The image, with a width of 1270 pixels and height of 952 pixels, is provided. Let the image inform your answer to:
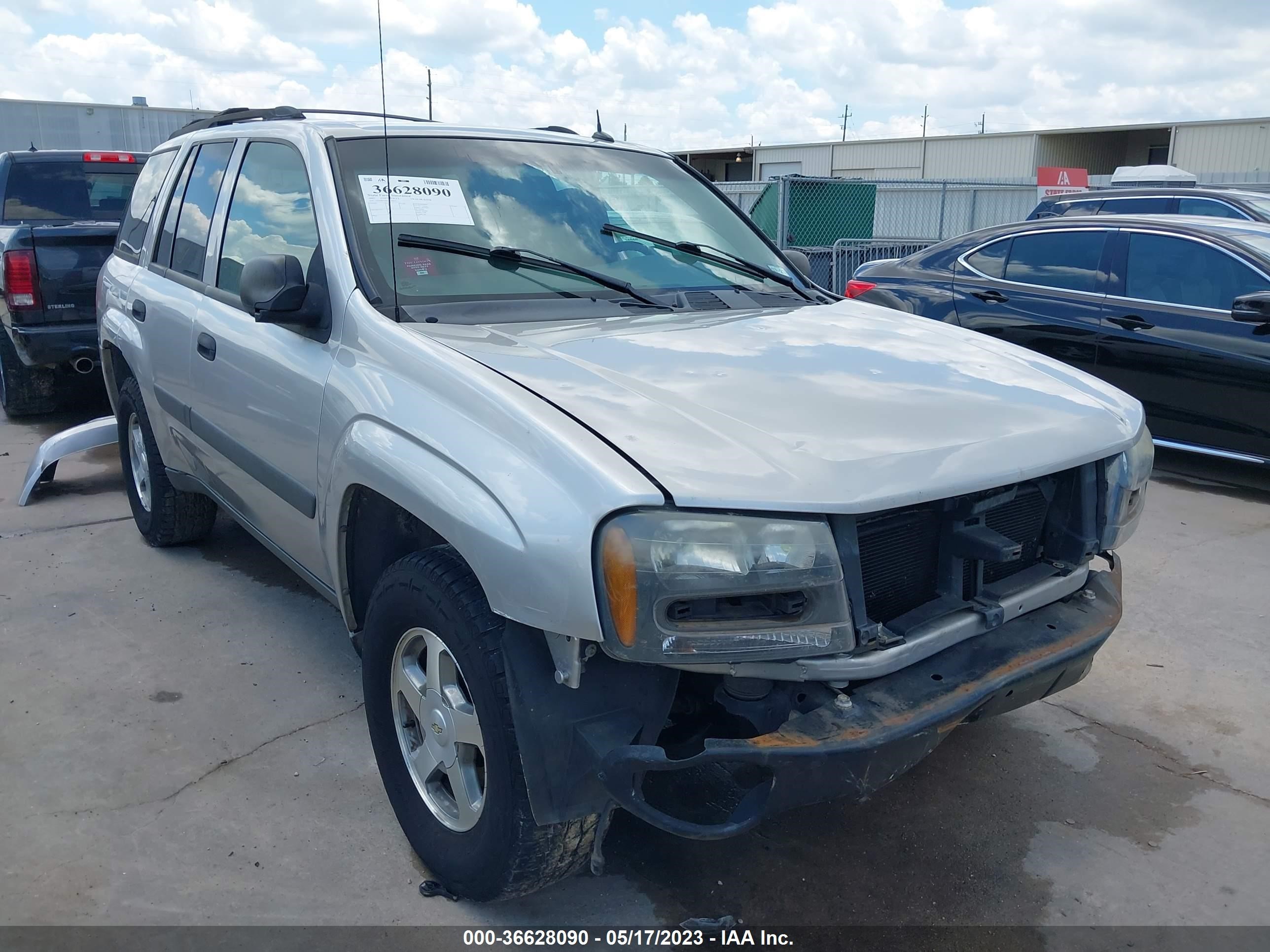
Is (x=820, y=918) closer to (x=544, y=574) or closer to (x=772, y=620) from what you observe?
(x=772, y=620)

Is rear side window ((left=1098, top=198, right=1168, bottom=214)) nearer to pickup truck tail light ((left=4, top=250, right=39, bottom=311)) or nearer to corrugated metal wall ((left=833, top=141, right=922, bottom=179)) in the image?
pickup truck tail light ((left=4, top=250, right=39, bottom=311))

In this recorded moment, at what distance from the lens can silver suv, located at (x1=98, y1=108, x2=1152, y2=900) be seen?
207cm

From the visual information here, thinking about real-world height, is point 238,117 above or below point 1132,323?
above

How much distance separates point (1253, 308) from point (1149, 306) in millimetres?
654

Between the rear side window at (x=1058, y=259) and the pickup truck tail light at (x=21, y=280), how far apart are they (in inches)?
255

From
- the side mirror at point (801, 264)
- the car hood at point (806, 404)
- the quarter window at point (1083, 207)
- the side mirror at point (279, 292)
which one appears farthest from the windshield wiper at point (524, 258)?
the quarter window at point (1083, 207)

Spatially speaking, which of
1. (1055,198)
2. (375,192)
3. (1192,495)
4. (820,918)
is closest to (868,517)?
(820,918)

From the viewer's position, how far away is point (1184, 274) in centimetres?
641

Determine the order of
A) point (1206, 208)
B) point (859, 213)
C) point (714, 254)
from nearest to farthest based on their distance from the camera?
1. point (714, 254)
2. point (1206, 208)
3. point (859, 213)

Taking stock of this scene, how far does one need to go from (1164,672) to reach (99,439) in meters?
5.40

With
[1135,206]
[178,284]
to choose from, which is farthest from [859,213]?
[178,284]

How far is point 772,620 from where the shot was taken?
82.6 inches

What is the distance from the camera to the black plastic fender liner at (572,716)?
84.5 inches

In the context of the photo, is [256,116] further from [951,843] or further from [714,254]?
[951,843]
